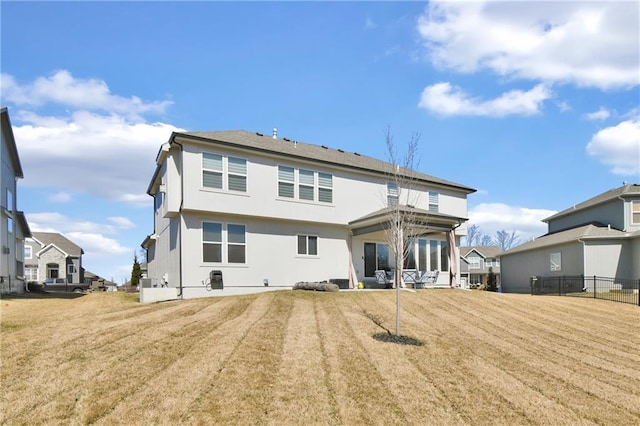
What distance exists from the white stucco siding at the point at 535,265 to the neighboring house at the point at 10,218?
30747 mm

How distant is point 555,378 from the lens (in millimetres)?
7305

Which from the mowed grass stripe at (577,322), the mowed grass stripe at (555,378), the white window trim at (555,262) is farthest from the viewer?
the white window trim at (555,262)

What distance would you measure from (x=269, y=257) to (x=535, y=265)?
21160 mm

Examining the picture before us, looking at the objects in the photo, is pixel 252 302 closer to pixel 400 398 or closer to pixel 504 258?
pixel 400 398

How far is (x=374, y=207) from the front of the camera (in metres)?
21.5

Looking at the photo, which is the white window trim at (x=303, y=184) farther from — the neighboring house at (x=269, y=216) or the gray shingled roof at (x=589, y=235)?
the gray shingled roof at (x=589, y=235)

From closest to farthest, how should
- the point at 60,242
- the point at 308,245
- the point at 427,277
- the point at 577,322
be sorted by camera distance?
the point at 577,322 < the point at 308,245 < the point at 427,277 < the point at 60,242

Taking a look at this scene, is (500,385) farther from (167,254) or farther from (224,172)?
(167,254)

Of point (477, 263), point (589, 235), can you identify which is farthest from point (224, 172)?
point (477, 263)

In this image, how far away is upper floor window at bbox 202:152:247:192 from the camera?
16453 mm

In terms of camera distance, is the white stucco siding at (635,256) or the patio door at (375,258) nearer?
the patio door at (375,258)

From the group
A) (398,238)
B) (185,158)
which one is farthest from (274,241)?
(398,238)

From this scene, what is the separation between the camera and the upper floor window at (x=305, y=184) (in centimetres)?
1844

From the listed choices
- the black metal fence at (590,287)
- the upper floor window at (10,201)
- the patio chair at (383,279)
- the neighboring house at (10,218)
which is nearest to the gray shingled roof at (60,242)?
the neighboring house at (10,218)
